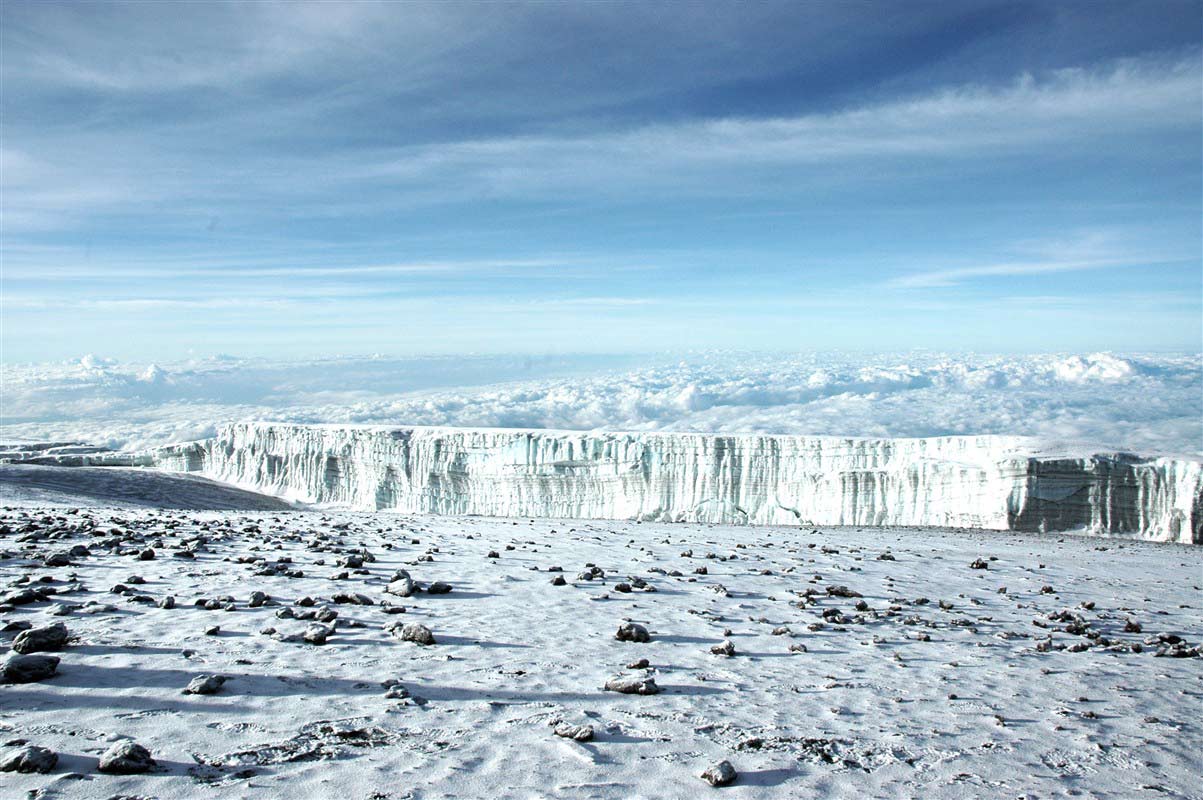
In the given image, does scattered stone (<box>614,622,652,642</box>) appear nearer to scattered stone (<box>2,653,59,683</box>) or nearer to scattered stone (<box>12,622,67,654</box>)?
scattered stone (<box>2,653,59,683</box>)

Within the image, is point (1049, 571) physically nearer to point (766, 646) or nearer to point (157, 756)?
point (766, 646)

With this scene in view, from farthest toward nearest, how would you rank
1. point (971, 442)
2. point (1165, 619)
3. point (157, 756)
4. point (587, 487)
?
point (587, 487) → point (971, 442) → point (1165, 619) → point (157, 756)

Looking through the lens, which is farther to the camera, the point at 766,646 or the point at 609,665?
the point at 766,646

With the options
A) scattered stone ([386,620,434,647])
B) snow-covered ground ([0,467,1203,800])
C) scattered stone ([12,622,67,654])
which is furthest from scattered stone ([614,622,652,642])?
scattered stone ([12,622,67,654])

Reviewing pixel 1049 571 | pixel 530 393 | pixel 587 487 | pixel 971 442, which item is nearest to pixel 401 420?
pixel 530 393

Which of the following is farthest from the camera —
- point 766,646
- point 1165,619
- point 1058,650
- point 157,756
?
point 1165,619

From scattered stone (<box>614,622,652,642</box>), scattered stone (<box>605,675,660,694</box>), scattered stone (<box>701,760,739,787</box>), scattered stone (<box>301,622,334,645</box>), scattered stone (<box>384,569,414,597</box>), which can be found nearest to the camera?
scattered stone (<box>701,760,739,787</box>)

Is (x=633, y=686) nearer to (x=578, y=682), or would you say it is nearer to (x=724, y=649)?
(x=578, y=682)
